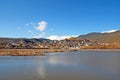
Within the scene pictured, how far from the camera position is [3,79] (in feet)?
63.4

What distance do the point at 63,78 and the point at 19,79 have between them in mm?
4295

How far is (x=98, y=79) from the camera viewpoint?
19.5 meters

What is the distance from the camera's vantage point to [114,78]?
20.0 m

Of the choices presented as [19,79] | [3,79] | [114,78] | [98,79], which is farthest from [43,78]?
[114,78]

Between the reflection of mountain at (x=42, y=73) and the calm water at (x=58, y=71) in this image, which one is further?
A: the calm water at (x=58, y=71)

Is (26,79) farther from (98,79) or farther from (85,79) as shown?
(98,79)

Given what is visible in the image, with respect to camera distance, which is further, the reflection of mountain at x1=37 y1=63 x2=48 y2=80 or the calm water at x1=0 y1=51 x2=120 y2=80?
the calm water at x1=0 y1=51 x2=120 y2=80

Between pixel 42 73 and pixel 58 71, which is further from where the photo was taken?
pixel 58 71

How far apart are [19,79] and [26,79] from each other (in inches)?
27.6

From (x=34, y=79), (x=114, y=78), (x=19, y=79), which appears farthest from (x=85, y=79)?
(x=19, y=79)

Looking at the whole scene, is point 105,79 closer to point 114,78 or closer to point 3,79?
point 114,78

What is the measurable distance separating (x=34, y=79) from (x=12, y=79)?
2.17 m

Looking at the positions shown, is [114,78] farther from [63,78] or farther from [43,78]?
[43,78]

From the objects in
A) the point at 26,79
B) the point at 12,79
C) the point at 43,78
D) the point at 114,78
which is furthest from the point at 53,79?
the point at 114,78
